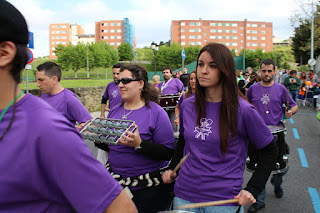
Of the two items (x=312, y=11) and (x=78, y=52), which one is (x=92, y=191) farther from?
(x=78, y=52)

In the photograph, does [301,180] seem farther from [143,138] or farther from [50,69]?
[50,69]

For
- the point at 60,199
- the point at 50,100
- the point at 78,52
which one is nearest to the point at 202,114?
the point at 60,199

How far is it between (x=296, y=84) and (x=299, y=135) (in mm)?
4880

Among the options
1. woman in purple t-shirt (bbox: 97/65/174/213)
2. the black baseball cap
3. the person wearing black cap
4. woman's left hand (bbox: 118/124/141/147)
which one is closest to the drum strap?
woman in purple t-shirt (bbox: 97/65/174/213)

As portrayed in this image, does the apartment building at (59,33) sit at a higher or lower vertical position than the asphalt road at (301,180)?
higher

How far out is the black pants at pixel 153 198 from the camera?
2629mm

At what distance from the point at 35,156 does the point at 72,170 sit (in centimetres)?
13

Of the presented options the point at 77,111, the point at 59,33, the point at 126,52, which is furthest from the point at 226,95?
the point at 59,33

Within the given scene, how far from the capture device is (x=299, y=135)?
9.62 metres

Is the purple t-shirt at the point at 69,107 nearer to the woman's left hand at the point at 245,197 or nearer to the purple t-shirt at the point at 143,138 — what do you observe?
the purple t-shirt at the point at 143,138

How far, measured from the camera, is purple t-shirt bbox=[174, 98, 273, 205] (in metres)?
2.14

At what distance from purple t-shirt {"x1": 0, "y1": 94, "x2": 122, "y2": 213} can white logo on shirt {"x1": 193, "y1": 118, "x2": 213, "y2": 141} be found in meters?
1.34

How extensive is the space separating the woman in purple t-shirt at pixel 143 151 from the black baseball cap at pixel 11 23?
147 centimetres

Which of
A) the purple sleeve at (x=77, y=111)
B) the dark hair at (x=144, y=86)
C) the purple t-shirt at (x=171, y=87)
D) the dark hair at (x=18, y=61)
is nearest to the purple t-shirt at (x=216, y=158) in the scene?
the dark hair at (x=144, y=86)
